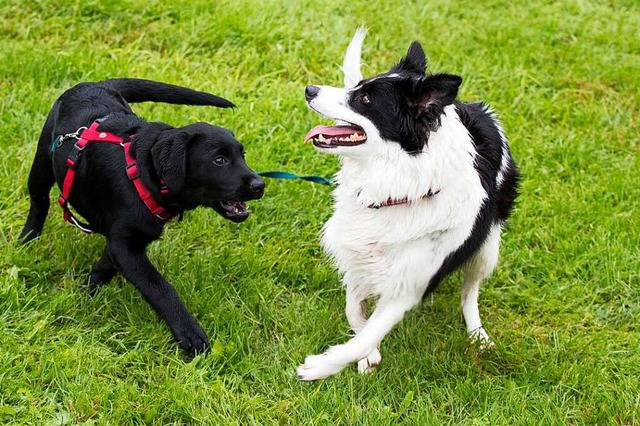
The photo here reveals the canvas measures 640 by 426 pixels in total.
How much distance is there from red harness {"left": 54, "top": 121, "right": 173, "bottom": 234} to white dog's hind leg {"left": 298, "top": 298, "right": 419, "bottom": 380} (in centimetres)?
85

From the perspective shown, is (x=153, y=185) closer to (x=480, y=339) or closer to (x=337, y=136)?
(x=337, y=136)

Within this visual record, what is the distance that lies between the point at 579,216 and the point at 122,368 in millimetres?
2602

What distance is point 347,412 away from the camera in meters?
2.91

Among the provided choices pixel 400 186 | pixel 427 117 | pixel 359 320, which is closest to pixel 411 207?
pixel 400 186

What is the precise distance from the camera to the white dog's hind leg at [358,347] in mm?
2949

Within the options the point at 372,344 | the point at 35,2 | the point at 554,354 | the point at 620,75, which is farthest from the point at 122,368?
the point at 620,75

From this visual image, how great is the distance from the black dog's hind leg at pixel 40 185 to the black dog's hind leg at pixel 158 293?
65 centimetres

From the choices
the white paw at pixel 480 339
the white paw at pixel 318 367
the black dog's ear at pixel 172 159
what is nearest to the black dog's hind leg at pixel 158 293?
the black dog's ear at pixel 172 159

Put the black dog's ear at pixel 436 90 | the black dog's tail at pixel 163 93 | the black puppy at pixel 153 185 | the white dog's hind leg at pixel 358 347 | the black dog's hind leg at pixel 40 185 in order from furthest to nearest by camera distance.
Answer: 1. the black dog's tail at pixel 163 93
2. the black dog's hind leg at pixel 40 185
3. the black puppy at pixel 153 185
4. the white dog's hind leg at pixel 358 347
5. the black dog's ear at pixel 436 90

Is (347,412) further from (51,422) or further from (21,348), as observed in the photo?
(21,348)

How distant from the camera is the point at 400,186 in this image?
2902 millimetres

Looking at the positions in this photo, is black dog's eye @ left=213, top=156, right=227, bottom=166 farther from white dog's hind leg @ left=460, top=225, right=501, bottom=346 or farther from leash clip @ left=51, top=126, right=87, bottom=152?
white dog's hind leg @ left=460, top=225, right=501, bottom=346

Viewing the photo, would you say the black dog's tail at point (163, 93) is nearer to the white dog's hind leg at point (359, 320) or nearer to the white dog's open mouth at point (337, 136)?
the white dog's open mouth at point (337, 136)

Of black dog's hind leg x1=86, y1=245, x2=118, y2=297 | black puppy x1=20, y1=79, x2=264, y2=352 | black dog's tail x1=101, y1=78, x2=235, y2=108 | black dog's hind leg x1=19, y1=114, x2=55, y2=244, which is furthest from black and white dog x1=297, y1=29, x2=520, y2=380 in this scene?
black dog's hind leg x1=19, y1=114, x2=55, y2=244
